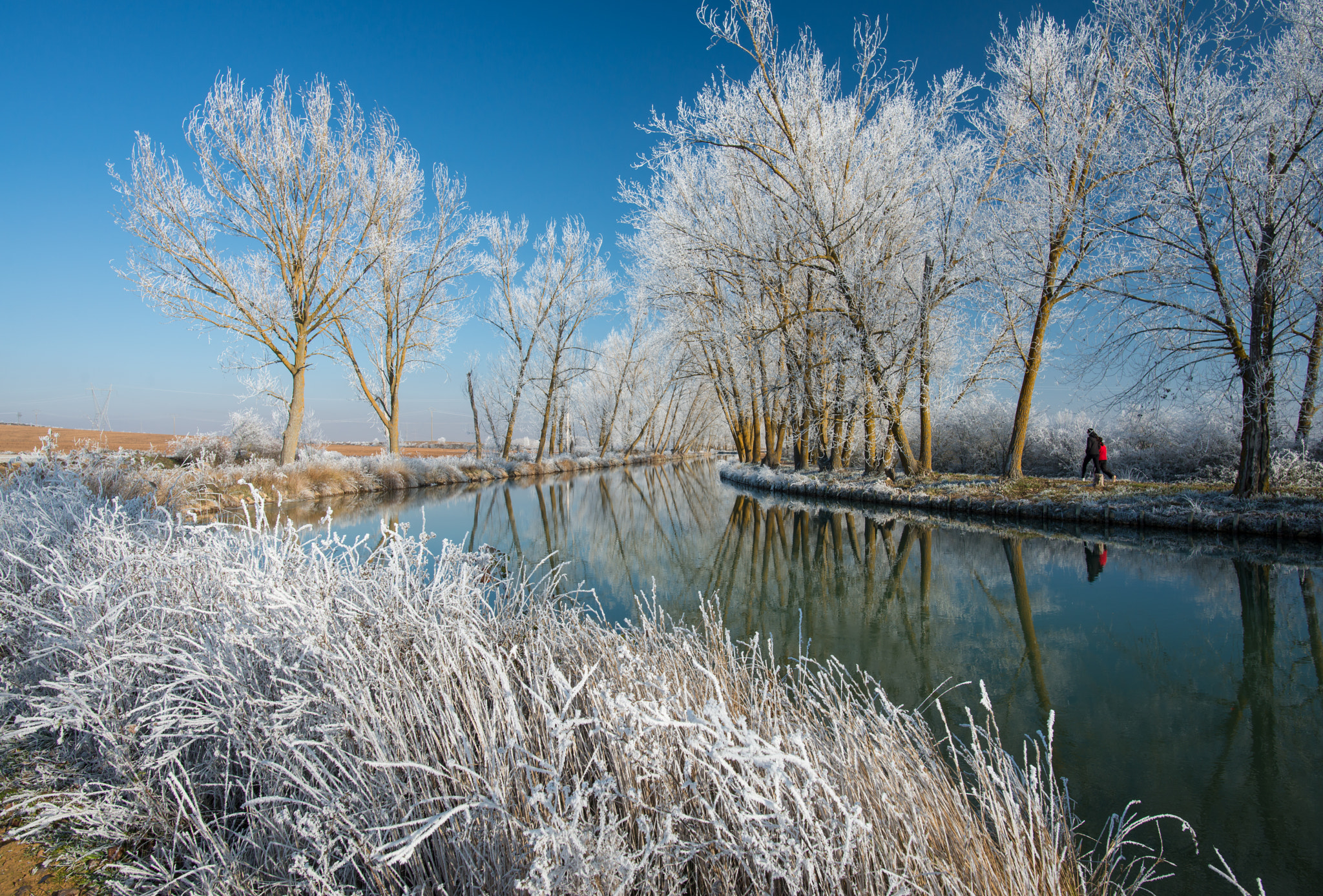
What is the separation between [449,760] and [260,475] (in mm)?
14193

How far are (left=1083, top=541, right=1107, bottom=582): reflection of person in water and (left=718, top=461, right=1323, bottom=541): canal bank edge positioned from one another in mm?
1531

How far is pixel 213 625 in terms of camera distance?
8.27 ft

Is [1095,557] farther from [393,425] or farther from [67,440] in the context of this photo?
[67,440]

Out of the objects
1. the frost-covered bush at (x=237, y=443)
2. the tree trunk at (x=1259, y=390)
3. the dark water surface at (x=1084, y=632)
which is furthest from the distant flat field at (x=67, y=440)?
the tree trunk at (x=1259, y=390)

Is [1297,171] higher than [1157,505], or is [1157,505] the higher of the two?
[1297,171]

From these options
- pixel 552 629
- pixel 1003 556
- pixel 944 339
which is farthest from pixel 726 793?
pixel 944 339

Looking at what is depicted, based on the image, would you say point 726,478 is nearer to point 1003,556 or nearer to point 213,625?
point 1003,556

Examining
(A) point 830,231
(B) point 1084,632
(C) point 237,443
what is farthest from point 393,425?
(B) point 1084,632

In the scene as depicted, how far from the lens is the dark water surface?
254 cm

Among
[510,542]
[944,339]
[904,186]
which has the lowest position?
[510,542]

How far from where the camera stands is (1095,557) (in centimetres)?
730

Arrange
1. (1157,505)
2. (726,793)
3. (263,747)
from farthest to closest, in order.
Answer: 1. (1157,505)
2. (263,747)
3. (726,793)

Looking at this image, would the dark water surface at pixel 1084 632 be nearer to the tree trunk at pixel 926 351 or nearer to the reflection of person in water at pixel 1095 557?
the reflection of person in water at pixel 1095 557

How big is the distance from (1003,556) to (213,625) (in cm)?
800
